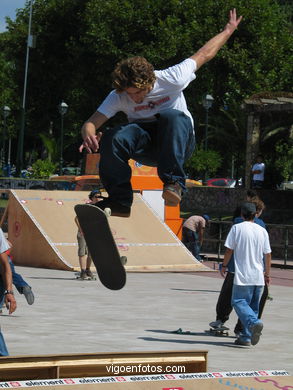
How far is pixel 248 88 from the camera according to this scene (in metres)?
50.8

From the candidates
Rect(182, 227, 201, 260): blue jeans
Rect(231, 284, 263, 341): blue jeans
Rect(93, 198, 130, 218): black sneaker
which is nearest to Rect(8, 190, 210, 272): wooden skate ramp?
Rect(182, 227, 201, 260): blue jeans

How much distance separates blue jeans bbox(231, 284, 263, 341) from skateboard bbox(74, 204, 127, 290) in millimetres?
5325

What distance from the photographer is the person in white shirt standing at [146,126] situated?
6090mm

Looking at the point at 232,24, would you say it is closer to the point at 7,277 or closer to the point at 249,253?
the point at 7,277

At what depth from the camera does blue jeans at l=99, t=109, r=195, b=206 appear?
636 centimetres

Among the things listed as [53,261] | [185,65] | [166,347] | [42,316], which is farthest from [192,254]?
[185,65]

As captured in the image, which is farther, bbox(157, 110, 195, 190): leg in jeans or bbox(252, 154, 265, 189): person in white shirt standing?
bbox(252, 154, 265, 189): person in white shirt standing

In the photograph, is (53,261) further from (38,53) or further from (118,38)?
(38,53)

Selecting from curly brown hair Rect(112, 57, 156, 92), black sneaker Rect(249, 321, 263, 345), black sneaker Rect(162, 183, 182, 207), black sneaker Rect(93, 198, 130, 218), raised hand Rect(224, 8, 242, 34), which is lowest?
black sneaker Rect(249, 321, 263, 345)

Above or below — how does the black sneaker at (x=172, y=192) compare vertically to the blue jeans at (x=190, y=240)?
above

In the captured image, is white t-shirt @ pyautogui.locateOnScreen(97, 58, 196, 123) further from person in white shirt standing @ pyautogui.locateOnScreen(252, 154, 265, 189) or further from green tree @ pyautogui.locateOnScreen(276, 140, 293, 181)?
green tree @ pyautogui.locateOnScreen(276, 140, 293, 181)

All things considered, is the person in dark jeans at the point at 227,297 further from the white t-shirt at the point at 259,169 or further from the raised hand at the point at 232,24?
the white t-shirt at the point at 259,169

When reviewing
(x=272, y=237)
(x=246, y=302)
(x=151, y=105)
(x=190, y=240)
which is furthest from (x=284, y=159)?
(x=151, y=105)

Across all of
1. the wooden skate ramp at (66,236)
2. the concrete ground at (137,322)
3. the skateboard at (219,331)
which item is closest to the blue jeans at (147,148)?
the concrete ground at (137,322)
